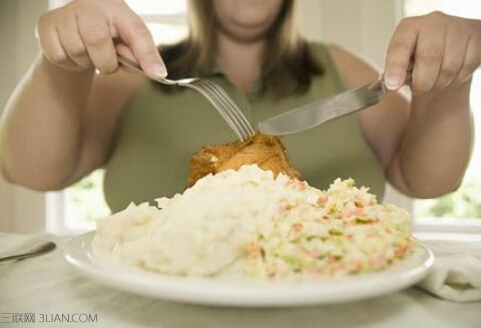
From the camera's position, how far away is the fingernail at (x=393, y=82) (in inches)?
19.7

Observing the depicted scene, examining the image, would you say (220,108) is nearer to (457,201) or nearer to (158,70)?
(158,70)

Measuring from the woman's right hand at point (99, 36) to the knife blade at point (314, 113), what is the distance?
0.14 m

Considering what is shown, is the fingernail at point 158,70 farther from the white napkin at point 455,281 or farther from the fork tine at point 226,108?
the white napkin at point 455,281

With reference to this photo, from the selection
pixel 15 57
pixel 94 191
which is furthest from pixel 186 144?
Answer: pixel 15 57

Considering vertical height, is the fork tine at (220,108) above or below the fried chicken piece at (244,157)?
above

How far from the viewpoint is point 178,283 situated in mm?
278

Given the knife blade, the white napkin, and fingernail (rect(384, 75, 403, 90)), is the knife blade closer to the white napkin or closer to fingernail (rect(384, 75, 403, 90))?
fingernail (rect(384, 75, 403, 90))

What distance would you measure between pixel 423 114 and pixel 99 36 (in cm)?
62

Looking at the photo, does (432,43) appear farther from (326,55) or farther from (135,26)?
(326,55)

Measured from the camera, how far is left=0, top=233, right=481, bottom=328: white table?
1.07ft

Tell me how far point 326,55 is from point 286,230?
78 centimetres

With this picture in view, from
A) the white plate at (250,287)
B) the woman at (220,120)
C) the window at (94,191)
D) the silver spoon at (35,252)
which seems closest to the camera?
the white plate at (250,287)

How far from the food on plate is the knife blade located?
14 centimetres

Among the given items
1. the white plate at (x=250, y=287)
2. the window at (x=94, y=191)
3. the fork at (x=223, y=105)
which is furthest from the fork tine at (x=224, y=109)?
the window at (x=94, y=191)
